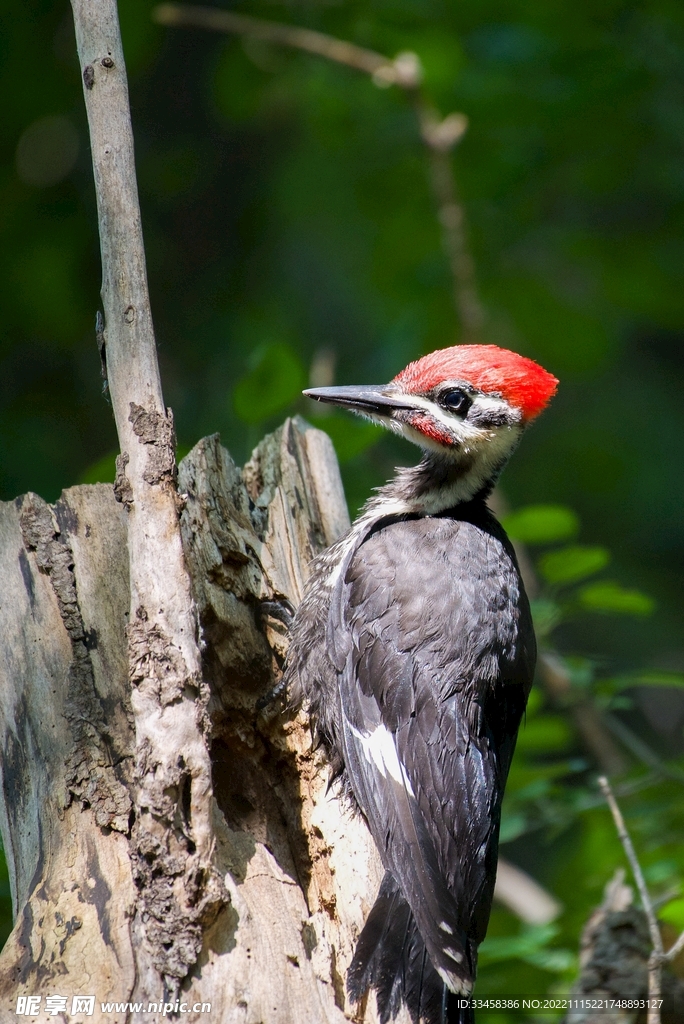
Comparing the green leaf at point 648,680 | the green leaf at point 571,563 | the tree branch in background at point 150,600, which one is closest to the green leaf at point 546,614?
the green leaf at point 571,563


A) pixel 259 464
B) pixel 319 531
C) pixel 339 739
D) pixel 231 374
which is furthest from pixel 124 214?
pixel 231 374

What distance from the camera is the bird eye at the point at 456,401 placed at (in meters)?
2.88

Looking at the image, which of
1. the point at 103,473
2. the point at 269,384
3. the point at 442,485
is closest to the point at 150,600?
the point at 103,473

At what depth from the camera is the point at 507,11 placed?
443 cm

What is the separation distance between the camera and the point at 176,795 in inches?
74.2

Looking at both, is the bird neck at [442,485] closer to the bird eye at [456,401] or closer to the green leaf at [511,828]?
the bird eye at [456,401]

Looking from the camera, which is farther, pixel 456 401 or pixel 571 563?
pixel 571 563

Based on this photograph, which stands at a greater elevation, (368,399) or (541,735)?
(368,399)

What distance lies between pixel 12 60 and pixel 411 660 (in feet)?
12.9

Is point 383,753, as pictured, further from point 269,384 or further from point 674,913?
point 269,384

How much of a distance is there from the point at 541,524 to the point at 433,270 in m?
2.15

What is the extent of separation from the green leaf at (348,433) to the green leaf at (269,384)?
0.20m

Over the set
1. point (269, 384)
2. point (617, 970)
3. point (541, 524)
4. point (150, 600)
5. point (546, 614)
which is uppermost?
point (269, 384)

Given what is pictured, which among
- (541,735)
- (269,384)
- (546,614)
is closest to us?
(269,384)
